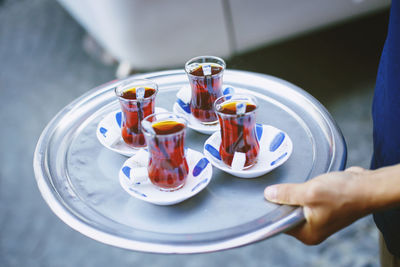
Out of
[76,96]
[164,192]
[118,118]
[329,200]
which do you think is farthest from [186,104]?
[76,96]

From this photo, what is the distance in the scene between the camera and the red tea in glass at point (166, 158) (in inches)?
24.8

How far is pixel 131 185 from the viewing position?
66 centimetres

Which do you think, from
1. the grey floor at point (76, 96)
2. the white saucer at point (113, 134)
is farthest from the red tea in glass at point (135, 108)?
the grey floor at point (76, 96)

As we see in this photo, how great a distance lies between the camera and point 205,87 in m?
0.77

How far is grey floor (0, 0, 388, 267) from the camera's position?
1207 millimetres

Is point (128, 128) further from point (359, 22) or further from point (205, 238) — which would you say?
point (359, 22)

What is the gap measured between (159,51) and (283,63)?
0.63 m

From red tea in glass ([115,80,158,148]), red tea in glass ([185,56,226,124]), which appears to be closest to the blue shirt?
red tea in glass ([185,56,226,124])

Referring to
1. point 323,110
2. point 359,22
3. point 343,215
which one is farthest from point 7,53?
point 343,215

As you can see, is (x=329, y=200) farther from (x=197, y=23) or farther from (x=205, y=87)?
(x=197, y=23)

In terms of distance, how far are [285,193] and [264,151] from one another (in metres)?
0.12

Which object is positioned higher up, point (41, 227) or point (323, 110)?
point (323, 110)

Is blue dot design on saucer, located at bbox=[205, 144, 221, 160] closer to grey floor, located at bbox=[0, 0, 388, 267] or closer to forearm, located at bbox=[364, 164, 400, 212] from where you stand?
forearm, located at bbox=[364, 164, 400, 212]

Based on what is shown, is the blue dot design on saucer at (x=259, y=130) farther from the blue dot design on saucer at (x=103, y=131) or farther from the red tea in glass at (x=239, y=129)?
the blue dot design on saucer at (x=103, y=131)
